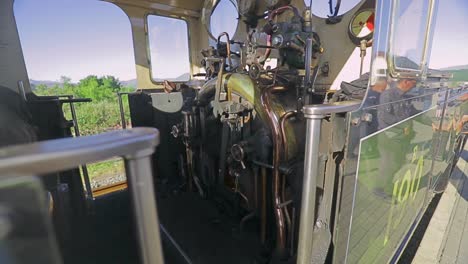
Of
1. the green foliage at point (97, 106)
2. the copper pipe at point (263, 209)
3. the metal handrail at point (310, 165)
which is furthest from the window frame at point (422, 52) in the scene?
the green foliage at point (97, 106)

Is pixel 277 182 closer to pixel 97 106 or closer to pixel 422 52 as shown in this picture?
pixel 422 52

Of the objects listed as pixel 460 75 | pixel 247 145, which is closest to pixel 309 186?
pixel 247 145

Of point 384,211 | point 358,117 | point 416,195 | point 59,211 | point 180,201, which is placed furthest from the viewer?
point 180,201

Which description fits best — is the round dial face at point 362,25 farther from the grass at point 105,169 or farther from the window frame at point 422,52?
the grass at point 105,169

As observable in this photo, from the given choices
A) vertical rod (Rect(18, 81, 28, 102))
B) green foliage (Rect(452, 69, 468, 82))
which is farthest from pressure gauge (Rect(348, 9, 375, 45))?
vertical rod (Rect(18, 81, 28, 102))

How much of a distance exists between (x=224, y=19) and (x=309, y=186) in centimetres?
308

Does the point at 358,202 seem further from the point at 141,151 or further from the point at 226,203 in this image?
the point at 226,203

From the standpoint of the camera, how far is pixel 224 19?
3.32m

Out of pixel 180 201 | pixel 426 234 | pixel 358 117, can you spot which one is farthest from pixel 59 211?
pixel 426 234

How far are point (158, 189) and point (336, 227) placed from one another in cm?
229

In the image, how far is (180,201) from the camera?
8.35 ft

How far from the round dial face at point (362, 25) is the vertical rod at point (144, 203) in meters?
2.18

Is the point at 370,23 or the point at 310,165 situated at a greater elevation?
the point at 370,23

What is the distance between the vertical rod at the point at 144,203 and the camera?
0.43 meters
